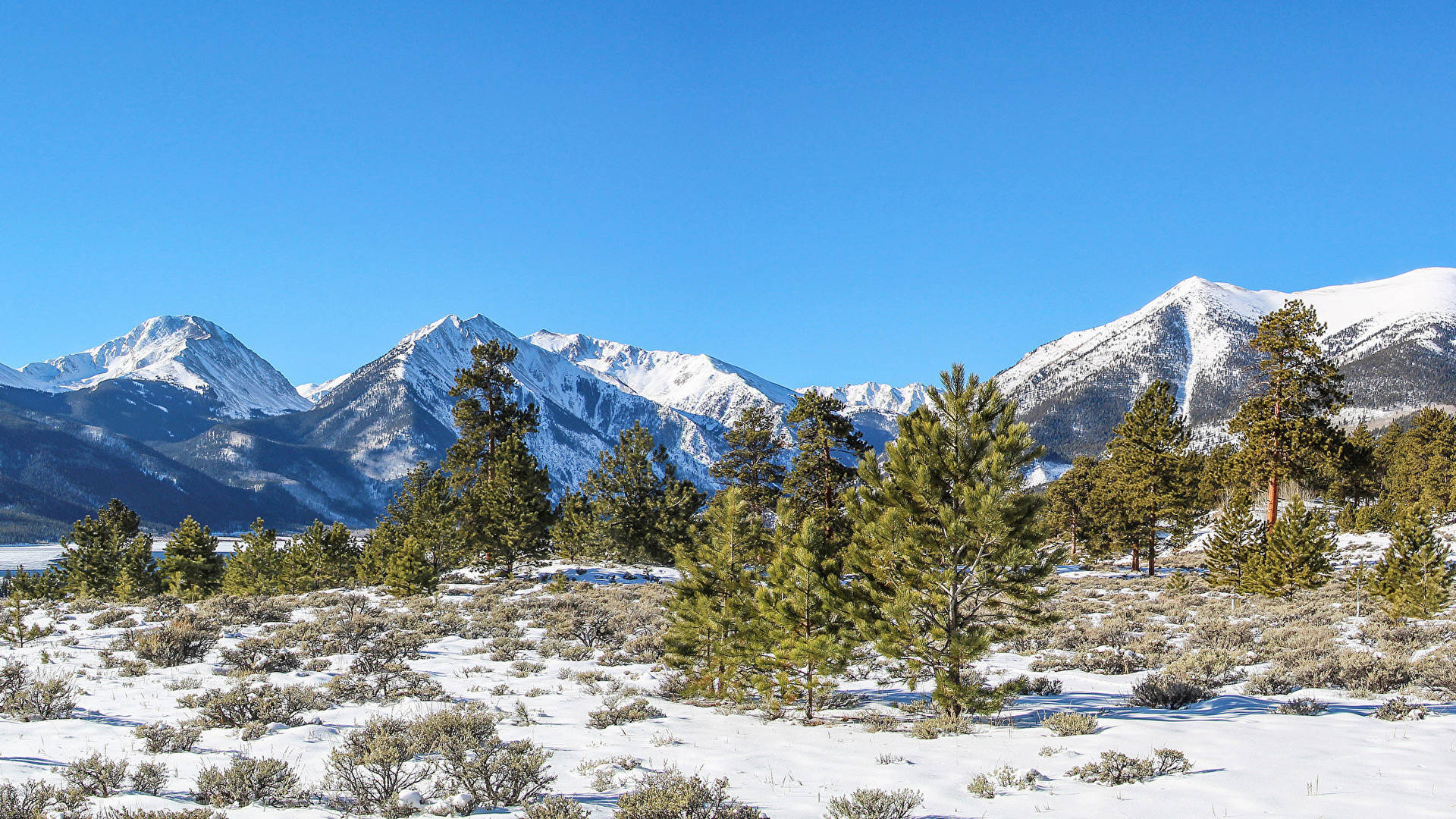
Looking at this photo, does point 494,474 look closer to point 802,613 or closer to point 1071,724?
point 802,613

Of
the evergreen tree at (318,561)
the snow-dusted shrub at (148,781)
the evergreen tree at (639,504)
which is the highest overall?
the evergreen tree at (639,504)

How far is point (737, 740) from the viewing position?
1020 cm

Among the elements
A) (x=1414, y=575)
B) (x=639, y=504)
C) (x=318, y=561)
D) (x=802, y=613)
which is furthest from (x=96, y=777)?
(x=318, y=561)

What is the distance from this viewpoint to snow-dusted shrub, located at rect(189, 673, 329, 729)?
1002 cm

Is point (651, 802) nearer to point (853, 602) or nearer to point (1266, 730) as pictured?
point (853, 602)

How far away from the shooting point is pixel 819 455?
31250 millimetres

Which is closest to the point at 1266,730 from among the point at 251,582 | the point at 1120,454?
the point at 1120,454

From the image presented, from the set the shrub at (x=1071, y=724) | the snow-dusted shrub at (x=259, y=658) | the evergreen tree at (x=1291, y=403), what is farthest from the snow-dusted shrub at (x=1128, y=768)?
the evergreen tree at (x=1291, y=403)

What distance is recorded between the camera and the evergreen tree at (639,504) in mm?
38406

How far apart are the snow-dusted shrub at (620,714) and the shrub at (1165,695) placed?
7856mm

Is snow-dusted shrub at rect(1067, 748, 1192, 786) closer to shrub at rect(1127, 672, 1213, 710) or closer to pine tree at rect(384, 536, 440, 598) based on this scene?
shrub at rect(1127, 672, 1213, 710)

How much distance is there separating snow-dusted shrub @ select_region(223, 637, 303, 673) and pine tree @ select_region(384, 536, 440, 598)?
12848mm

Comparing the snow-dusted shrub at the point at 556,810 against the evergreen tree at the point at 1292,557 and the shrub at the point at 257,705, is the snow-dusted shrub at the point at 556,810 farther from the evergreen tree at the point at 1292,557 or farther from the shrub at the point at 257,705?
the evergreen tree at the point at 1292,557

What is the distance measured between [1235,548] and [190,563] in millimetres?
52032
